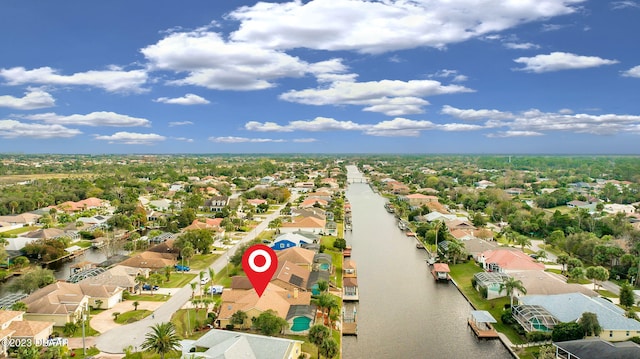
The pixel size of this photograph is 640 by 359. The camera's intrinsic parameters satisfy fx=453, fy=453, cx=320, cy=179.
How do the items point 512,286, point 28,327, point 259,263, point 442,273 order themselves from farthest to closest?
point 442,273
point 512,286
point 28,327
point 259,263

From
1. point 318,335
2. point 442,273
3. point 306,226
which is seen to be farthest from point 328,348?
point 306,226

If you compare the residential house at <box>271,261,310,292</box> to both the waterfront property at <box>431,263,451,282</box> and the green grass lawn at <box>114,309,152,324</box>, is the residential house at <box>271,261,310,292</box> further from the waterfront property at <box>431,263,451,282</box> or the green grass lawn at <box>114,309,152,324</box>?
the waterfront property at <box>431,263,451,282</box>

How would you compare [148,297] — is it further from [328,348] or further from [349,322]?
[328,348]

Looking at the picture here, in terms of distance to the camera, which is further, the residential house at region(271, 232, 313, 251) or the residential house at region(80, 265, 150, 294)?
the residential house at region(271, 232, 313, 251)

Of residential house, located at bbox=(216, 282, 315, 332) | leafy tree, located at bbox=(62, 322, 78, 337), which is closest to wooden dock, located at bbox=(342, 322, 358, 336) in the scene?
residential house, located at bbox=(216, 282, 315, 332)

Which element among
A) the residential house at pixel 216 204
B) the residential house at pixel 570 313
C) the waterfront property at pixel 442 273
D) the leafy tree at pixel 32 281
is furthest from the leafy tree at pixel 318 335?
the residential house at pixel 216 204

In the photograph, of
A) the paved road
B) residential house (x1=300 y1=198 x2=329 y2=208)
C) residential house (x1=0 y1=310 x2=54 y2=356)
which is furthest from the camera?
residential house (x1=300 y1=198 x2=329 y2=208)

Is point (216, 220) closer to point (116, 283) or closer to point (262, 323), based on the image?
point (116, 283)
